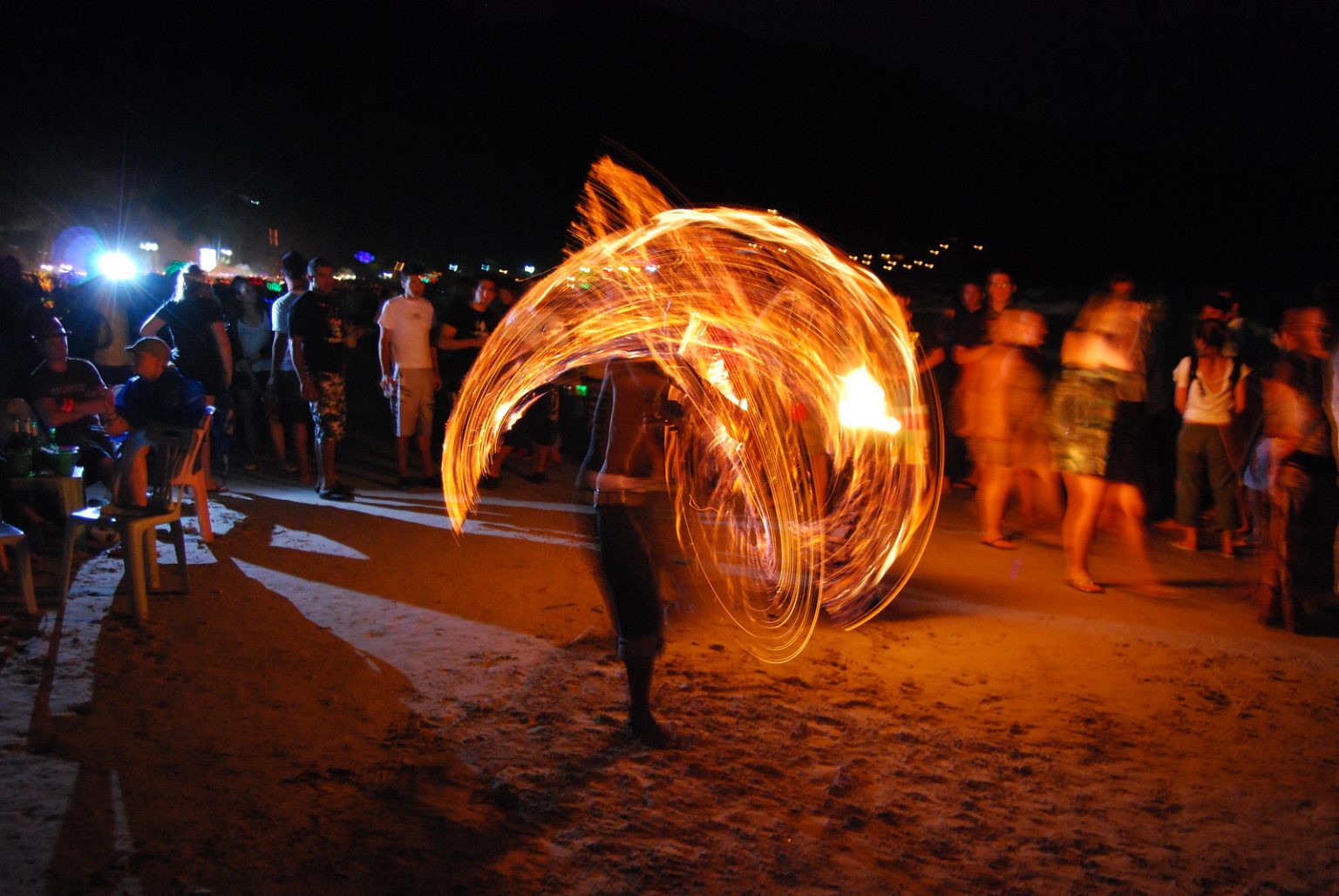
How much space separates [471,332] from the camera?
393 inches

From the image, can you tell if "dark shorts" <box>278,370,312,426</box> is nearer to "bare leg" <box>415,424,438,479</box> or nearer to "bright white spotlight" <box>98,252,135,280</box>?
"bare leg" <box>415,424,438,479</box>

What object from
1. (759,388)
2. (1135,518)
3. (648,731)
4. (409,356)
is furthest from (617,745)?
(409,356)

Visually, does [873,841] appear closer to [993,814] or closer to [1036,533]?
[993,814]

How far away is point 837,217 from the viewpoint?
1336 inches

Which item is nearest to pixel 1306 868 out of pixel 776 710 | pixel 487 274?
pixel 776 710

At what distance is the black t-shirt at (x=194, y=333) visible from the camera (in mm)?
8398

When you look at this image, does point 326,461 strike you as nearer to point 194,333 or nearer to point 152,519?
point 194,333

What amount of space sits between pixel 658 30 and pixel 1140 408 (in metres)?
48.7

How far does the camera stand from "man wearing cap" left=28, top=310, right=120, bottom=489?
6840mm

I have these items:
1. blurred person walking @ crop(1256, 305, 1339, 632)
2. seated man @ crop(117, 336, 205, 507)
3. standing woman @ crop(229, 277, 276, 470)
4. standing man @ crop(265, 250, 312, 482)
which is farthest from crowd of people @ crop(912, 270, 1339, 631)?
standing woman @ crop(229, 277, 276, 470)

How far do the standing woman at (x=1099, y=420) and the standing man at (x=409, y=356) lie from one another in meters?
5.37

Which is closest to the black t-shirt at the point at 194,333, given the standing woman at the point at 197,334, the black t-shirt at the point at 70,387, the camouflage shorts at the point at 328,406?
the standing woman at the point at 197,334

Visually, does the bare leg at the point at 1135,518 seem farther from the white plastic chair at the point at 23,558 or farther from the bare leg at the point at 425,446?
the white plastic chair at the point at 23,558

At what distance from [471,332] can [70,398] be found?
149 inches
